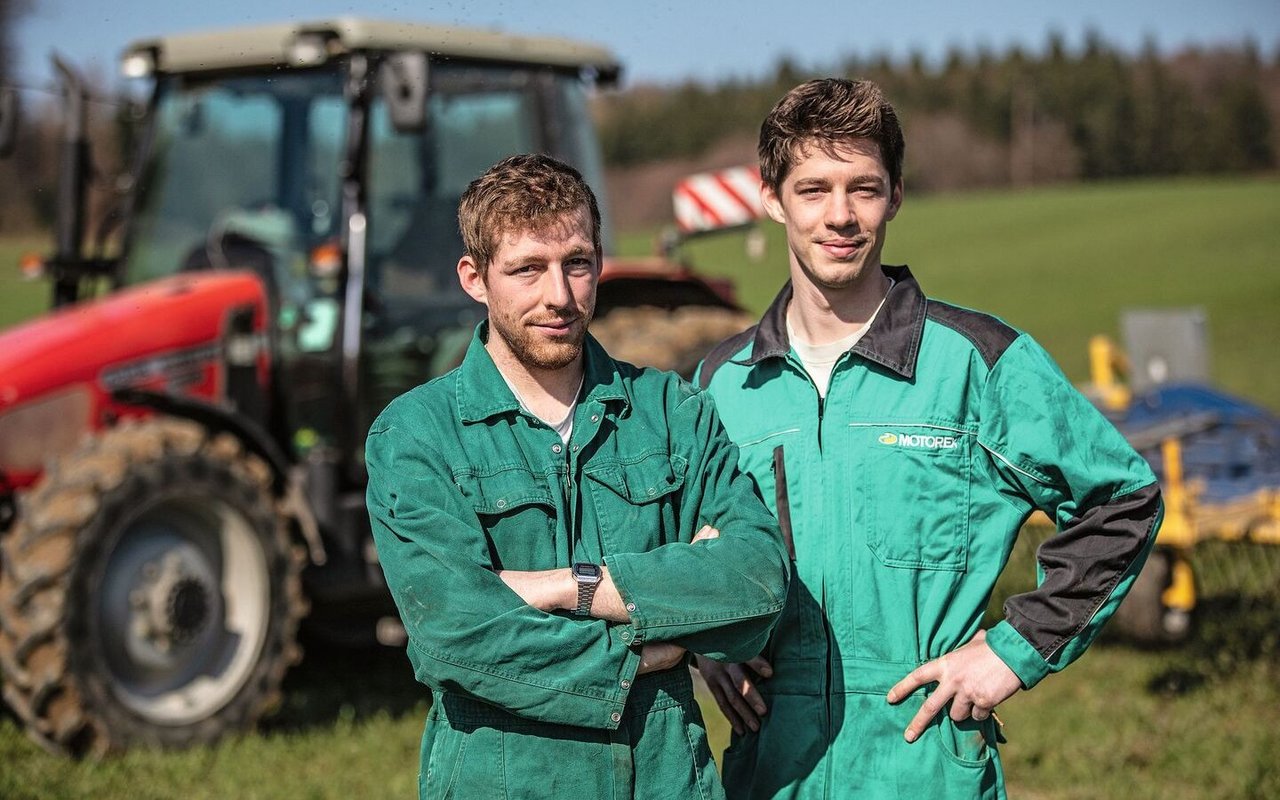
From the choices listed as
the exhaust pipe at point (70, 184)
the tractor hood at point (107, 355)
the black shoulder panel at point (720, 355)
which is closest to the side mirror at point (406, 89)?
the tractor hood at point (107, 355)

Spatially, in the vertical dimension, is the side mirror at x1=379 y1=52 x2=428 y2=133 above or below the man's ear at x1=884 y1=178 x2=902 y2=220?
above

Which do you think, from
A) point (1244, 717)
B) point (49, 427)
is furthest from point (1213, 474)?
point (49, 427)

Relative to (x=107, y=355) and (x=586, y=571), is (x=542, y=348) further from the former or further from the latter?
(x=107, y=355)

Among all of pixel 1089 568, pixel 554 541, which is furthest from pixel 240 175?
pixel 1089 568

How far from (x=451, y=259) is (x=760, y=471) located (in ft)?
10.0

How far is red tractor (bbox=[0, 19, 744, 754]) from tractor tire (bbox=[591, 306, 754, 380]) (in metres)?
0.03

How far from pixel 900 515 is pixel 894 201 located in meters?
0.50

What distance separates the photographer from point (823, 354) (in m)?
2.23

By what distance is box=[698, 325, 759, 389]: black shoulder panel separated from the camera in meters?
2.37

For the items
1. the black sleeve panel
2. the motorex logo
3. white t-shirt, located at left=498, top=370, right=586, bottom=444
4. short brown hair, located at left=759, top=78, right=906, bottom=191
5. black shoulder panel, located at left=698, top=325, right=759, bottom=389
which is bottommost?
the black sleeve panel

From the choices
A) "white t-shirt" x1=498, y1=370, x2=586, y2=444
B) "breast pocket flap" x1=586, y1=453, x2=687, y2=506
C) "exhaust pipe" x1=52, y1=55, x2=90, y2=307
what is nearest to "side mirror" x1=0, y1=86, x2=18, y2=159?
"exhaust pipe" x1=52, y1=55, x2=90, y2=307

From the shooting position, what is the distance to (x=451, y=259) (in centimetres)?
507

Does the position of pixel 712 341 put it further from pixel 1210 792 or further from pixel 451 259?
pixel 1210 792

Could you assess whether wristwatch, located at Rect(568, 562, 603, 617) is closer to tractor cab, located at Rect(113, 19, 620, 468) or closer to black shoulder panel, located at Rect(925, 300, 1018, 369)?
black shoulder panel, located at Rect(925, 300, 1018, 369)
